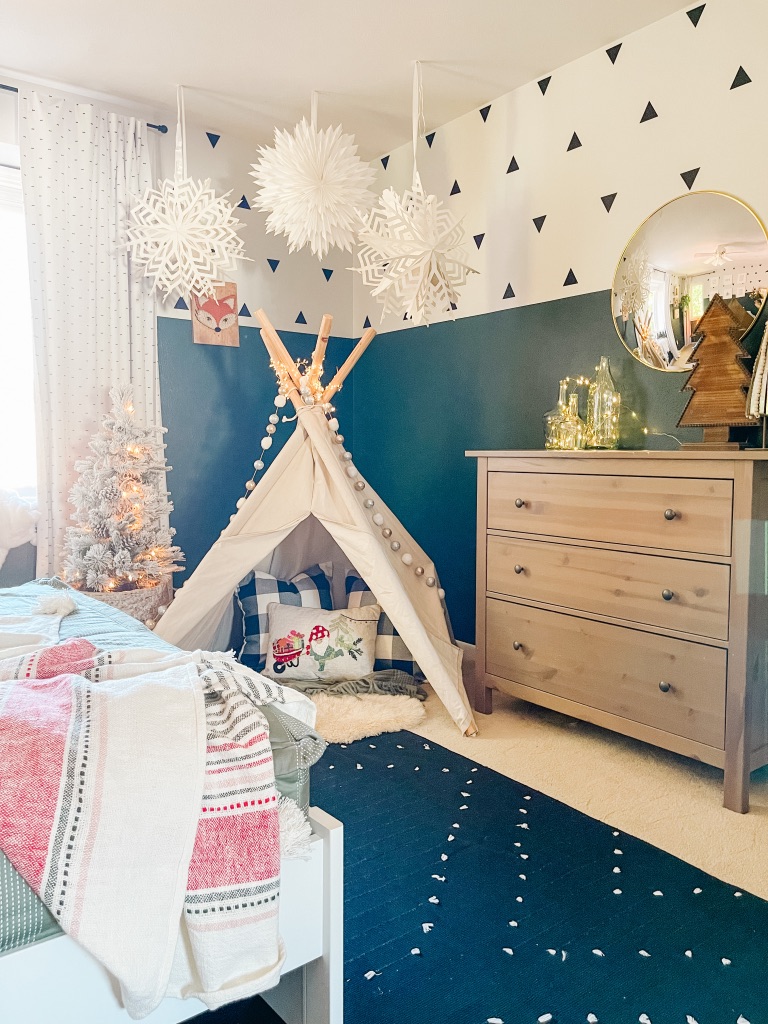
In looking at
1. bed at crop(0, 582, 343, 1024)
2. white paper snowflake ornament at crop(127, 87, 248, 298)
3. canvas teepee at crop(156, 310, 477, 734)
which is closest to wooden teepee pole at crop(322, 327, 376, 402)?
canvas teepee at crop(156, 310, 477, 734)

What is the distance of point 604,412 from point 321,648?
1512 millimetres

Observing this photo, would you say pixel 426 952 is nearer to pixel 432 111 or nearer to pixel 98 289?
pixel 98 289

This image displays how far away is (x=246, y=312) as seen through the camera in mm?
4074

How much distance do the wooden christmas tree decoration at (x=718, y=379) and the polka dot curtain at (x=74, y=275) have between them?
2.44m

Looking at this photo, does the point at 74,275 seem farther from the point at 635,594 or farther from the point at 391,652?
the point at 635,594

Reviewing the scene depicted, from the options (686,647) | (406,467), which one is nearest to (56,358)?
(406,467)

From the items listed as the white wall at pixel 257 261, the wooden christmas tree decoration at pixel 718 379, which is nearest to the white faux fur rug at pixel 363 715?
the wooden christmas tree decoration at pixel 718 379

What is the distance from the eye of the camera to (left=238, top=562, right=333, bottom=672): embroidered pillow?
11.3 ft

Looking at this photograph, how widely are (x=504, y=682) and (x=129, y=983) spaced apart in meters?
2.13

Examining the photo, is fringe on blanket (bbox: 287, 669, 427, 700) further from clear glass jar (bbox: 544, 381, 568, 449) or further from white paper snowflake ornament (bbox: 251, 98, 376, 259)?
white paper snowflake ornament (bbox: 251, 98, 376, 259)

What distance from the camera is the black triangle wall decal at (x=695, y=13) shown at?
271 cm

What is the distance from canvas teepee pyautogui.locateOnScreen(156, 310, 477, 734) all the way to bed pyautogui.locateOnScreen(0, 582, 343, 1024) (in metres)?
1.34

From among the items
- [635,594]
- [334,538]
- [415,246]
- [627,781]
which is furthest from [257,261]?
[627,781]

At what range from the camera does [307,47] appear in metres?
3.00
